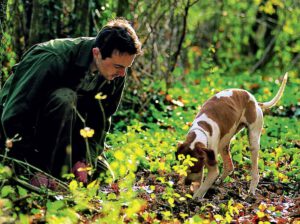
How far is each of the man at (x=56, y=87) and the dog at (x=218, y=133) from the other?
3.54 feet

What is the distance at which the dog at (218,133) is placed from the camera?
5.99 m

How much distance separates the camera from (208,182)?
6.06m

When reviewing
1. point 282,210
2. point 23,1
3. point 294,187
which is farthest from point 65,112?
point 23,1

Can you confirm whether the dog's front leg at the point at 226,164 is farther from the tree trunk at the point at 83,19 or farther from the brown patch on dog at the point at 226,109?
the tree trunk at the point at 83,19

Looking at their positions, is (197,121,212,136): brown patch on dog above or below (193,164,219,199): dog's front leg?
above

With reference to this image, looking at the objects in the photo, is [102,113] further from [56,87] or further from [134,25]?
[134,25]

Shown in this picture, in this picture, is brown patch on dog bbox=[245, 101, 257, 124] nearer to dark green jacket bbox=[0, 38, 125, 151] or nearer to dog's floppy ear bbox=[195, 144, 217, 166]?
dog's floppy ear bbox=[195, 144, 217, 166]

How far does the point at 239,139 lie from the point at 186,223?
12.0ft

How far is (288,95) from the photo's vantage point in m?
11.3

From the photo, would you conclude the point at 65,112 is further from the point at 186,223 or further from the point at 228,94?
the point at 228,94

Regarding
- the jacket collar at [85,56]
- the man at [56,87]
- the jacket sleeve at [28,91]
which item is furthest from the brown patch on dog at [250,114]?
the jacket sleeve at [28,91]

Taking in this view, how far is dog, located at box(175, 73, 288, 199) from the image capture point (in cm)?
599

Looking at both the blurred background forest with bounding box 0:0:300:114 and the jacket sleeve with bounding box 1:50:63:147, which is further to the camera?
the blurred background forest with bounding box 0:0:300:114

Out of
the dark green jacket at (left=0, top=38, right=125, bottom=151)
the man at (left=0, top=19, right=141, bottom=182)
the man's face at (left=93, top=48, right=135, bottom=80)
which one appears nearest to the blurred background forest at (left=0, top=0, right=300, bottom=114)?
the dark green jacket at (left=0, top=38, right=125, bottom=151)
